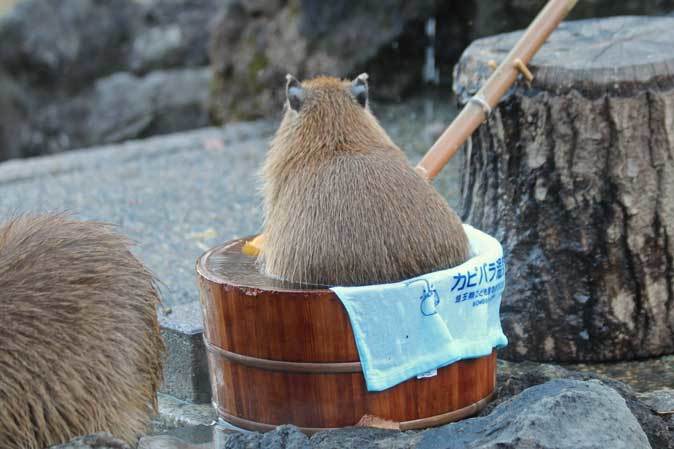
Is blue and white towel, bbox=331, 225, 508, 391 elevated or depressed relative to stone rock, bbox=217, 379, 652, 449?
elevated

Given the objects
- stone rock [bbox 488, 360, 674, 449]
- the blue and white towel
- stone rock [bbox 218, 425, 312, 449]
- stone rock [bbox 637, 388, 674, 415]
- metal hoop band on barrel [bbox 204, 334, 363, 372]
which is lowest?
stone rock [bbox 637, 388, 674, 415]

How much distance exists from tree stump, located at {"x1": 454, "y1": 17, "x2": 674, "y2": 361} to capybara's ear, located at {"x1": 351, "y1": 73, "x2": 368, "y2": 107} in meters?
0.87

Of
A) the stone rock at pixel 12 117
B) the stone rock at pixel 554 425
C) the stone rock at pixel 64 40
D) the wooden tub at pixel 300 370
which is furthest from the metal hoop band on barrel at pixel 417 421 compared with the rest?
the stone rock at pixel 64 40

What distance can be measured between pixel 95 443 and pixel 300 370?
0.64 meters

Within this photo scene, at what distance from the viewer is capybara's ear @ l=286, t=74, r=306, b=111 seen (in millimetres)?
3371

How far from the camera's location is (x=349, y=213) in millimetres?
2969

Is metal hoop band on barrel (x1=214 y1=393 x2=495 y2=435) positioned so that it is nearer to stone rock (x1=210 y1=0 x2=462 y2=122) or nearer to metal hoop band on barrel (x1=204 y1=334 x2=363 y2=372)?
metal hoop band on barrel (x1=204 y1=334 x2=363 y2=372)

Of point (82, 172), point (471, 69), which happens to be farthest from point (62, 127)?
point (471, 69)

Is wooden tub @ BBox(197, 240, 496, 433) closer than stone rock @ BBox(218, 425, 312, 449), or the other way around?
stone rock @ BBox(218, 425, 312, 449)

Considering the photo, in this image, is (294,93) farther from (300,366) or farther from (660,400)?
(660,400)

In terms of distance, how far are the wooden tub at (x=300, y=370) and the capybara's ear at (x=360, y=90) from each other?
0.76 meters

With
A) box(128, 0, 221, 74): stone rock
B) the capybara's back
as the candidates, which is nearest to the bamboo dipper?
the capybara's back

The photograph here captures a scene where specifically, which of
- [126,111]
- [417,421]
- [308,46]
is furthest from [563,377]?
[126,111]

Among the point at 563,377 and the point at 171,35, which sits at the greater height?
the point at 171,35
